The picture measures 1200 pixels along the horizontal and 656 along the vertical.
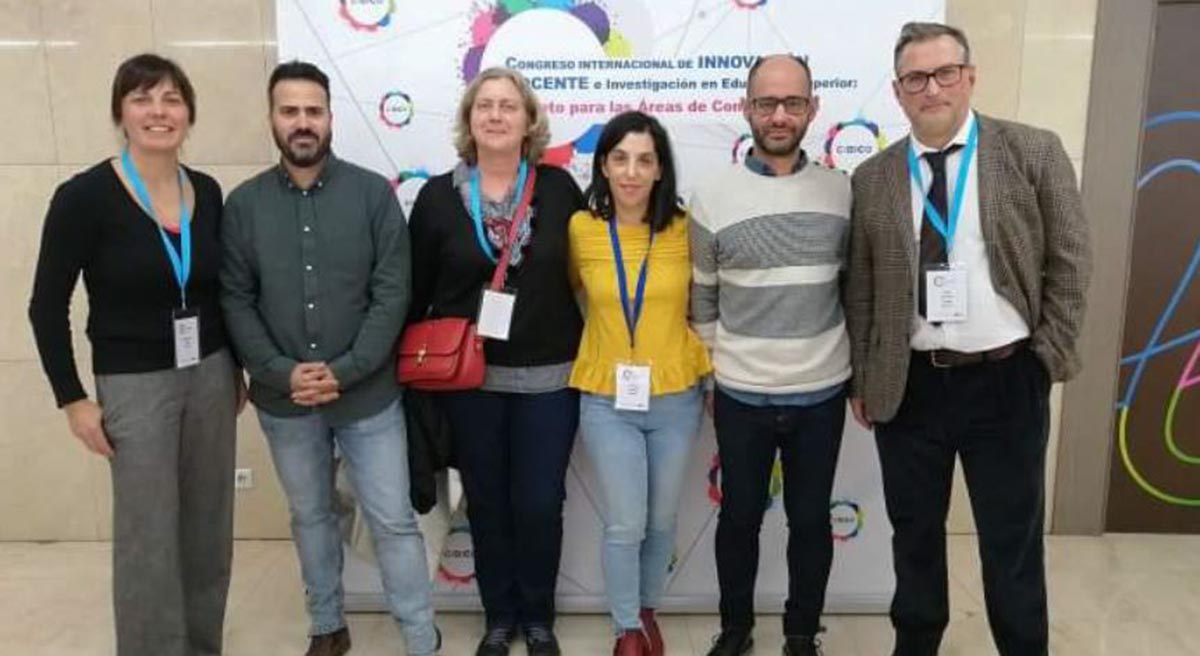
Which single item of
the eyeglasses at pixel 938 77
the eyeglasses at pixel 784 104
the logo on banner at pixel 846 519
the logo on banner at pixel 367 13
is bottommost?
the logo on banner at pixel 846 519

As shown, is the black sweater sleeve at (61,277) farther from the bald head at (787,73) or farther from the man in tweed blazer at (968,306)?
the man in tweed blazer at (968,306)

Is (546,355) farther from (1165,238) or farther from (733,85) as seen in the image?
(1165,238)

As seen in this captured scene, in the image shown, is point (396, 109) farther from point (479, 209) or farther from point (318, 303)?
point (318, 303)

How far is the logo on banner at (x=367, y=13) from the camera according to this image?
262 centimetres

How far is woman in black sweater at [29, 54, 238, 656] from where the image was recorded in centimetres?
205

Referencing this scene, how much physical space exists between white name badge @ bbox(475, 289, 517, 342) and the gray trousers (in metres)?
0.69

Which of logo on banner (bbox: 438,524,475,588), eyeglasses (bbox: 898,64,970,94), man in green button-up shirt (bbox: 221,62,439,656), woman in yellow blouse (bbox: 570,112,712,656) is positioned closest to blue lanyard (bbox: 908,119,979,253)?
eyeglasses (bbox: 898,64,970,94)

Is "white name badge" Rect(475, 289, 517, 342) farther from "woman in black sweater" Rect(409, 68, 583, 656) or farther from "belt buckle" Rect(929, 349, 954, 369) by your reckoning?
"belt buckle" Rect(929, 349, 954, 369)

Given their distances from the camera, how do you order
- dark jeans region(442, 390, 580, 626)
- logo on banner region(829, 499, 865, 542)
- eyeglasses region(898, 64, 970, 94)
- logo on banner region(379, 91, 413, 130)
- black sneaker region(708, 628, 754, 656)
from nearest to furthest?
eyeglasses region(898, 64, 970, 94), dark jeans region(442, 390, 580, 626), black sneaker region(708, 628, 754, 656), logo on banner region(379, 91, 413, 130), logo on banner region(829, 499, 865, 542)

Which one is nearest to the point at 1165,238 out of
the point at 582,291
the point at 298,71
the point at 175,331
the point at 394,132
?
the point at 582,291

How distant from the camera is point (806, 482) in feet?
7.72

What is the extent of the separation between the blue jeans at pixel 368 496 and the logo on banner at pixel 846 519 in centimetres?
133

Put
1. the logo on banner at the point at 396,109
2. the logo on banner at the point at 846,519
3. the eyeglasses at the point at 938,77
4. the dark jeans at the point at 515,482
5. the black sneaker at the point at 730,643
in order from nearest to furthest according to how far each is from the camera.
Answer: the eyeglasses at the point at 938,77 → the dark jeans at the point at 515,482 → the black sneaker at the point at 730,643 → the logo on banner at the point at 396,109 → the logo on banner at the point at 846,519

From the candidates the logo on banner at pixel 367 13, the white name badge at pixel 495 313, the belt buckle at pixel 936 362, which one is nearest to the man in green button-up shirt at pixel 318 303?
the white name badge at pixel 495 313
